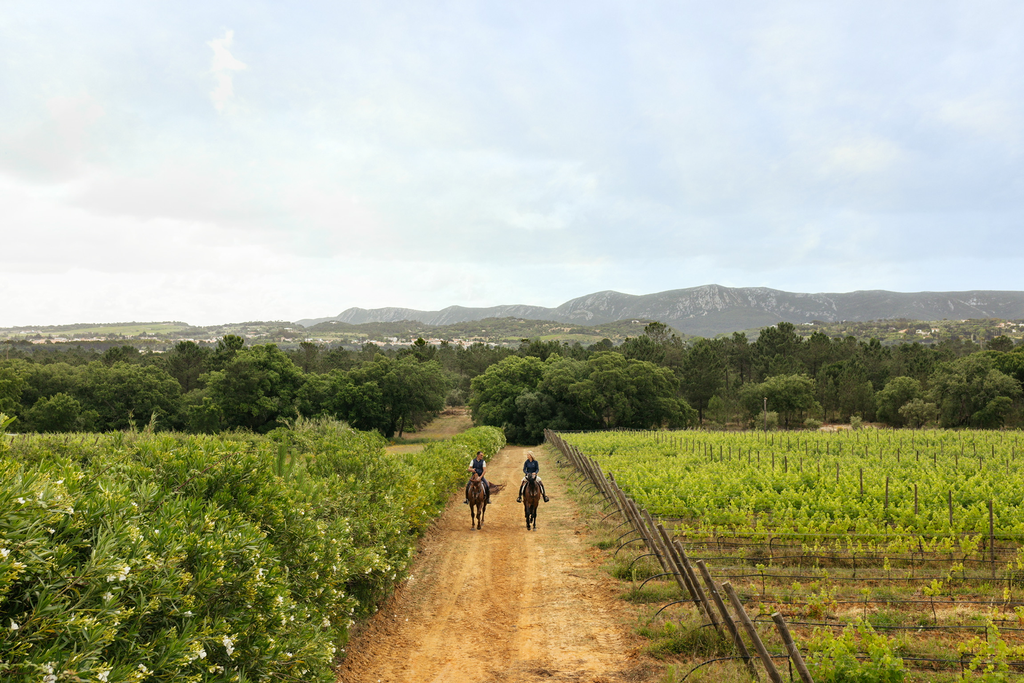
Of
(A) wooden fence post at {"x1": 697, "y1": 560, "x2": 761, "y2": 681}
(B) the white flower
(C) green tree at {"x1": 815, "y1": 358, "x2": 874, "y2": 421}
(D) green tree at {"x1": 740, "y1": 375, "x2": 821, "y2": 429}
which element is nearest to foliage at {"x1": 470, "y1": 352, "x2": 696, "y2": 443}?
(D) green tree at {"x1": 740, "y1": 375, "x2": 821, "y2": 429}

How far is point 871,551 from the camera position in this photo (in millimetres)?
9961

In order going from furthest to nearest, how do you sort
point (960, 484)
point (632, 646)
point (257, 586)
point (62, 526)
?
point (960, 484)
point (632, 646)
point (257, 586)
point (62, 526)

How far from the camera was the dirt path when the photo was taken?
6684mm

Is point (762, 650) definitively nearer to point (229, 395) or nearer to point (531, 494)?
point (531, 494)

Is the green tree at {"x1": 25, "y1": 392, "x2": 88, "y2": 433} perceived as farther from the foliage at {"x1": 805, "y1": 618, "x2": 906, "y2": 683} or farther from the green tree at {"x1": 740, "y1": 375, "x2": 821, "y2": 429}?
the green tree at {"x1": 740, "y1": 375, "x2": 821, "y2": 429}

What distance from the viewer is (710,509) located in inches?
507

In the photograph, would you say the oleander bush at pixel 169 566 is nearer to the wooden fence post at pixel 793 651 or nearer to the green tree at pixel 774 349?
the wooden fence post at pixel 793 651

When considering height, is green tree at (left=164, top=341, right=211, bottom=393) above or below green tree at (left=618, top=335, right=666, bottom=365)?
below

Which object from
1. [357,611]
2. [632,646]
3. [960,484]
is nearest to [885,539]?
[960,484]

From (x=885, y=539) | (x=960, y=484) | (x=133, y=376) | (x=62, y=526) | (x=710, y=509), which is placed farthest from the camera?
(x=133, y=376)

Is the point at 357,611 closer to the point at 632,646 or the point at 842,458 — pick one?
the point at 632,646

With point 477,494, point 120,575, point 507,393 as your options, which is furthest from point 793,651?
point 507,393

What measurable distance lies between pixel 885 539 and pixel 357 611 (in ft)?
32.9

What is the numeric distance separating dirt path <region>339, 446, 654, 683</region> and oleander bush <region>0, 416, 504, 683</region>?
1.25 m
